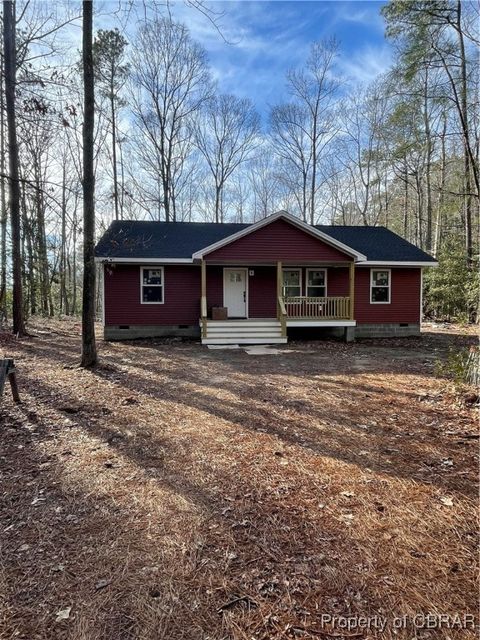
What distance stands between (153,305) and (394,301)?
30.8ft

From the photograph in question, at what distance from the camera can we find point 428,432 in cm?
419

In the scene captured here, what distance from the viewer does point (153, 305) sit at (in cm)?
1285

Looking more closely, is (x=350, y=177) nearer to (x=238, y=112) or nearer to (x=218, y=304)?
(x=238, y=112)

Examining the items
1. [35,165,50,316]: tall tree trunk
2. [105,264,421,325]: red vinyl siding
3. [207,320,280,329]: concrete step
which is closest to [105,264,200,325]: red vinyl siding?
[105,264,421,325]: red vinyl siding

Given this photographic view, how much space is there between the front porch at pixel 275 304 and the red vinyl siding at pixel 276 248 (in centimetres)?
49

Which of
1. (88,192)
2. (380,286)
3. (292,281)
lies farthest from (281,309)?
(88,192)

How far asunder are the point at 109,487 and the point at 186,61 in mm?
25732

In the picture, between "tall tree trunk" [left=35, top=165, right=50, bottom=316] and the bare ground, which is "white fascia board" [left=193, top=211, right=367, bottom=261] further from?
the bare ground

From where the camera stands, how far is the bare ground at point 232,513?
187 centimetres

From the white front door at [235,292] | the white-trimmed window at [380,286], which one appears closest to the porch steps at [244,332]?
the white front door at [235,292]

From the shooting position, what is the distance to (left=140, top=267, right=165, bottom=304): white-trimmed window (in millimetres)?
12805

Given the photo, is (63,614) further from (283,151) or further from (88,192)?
(283,151)

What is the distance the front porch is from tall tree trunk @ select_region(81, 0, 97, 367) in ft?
15.4

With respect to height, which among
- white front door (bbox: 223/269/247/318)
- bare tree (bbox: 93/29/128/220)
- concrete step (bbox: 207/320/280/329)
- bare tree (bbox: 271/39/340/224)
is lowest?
concrete step (bbox: 207/320/280/329)
